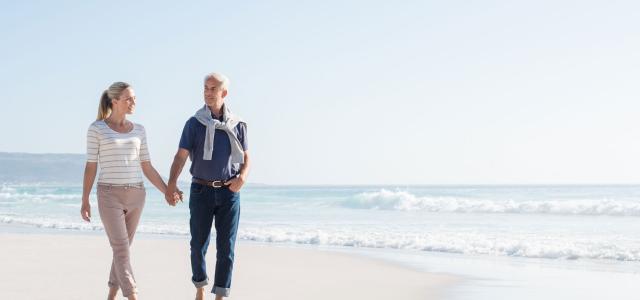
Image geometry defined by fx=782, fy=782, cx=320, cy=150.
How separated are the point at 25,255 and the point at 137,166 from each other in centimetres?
494

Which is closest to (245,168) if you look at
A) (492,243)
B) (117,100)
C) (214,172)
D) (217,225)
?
(214,172)

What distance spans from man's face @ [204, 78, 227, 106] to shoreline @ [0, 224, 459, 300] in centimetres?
203

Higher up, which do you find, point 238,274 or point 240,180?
Result: point 240,180

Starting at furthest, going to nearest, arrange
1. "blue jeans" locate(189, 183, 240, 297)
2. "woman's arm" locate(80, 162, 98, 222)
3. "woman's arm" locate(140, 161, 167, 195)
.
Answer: "woman's arm" locate(140, 161, 167, 195)
"blue jeans" locate(189, 183, 240, 297)
"woman's arm" locate(80, 162, 98, 222)

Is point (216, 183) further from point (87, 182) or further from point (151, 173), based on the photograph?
point (87, 182)

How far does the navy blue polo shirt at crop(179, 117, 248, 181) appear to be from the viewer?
4805 mm

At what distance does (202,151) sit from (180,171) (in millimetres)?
182

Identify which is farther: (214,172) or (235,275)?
(235,275)

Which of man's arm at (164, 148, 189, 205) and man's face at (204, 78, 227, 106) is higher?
man's face at (204, 78, 227, 106)

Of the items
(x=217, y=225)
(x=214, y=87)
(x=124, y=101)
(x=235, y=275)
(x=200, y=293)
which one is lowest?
(x=235, y=275)

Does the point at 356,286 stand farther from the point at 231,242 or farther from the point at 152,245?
the point at 152,245

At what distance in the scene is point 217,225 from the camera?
16.2 feet

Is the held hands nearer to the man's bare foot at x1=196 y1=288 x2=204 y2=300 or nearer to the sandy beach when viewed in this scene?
the man's bare foot at x1=196 y1=288 x2=204 y2=300

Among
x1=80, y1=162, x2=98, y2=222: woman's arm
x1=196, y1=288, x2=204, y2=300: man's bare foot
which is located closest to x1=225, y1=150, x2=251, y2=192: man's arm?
x1=196, y1=288, x2=204, y2=300: man's bare foot
